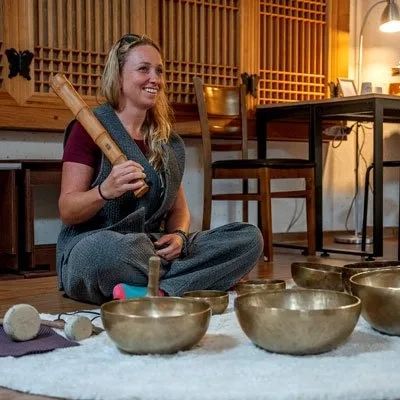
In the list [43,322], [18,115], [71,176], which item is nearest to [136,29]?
[18,115]

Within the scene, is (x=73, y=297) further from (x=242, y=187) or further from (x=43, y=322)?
(x=242, y=187)

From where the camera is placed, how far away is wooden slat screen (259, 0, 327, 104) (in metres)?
4.09

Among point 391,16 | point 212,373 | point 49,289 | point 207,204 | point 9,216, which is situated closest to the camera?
point 212,373

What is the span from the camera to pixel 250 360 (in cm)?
131

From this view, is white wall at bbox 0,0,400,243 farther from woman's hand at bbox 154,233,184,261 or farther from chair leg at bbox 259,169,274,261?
woman's hand at bbox 154,233,184,261

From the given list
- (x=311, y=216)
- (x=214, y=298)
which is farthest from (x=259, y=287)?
(x=311, y=216)

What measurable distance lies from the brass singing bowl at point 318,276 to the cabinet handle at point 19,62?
1724 mm

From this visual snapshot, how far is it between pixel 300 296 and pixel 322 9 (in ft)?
10.4

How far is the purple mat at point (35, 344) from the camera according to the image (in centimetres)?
138

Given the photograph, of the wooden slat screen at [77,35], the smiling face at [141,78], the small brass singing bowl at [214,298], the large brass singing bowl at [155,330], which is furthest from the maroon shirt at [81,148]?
the wooden slat screen at [77,35]

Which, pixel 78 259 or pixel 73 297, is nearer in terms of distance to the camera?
pixel 78 259

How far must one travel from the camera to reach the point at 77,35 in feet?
10.9

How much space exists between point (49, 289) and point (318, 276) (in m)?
0.99

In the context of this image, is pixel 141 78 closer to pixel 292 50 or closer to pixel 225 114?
pixel 225 114
